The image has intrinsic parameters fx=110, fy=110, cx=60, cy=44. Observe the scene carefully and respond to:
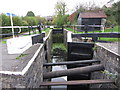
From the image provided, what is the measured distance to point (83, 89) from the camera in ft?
18.4

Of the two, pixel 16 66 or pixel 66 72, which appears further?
pixel 66 72

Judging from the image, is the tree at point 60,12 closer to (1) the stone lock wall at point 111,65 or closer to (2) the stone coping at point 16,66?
(1) the stone lock wall at point 111,65

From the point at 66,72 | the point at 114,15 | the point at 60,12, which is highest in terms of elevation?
the point at 60,12

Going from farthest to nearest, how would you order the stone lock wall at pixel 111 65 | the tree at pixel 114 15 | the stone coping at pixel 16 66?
the tree at pixel 114 15
the stone lock wall at pixel 111 65
the stone coping at pixel 16 66

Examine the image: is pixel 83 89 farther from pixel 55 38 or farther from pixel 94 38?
pixel 55 38

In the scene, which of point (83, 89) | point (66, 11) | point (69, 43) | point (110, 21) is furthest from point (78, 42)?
point (66, 11)

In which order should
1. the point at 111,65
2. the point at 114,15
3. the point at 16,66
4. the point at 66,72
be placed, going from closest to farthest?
the point at 16,66, the point at 111,65, the point at 66,72, the point at 114,15

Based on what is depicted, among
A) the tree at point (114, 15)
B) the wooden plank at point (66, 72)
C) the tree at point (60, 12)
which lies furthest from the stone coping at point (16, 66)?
the tree at point (60, 12)

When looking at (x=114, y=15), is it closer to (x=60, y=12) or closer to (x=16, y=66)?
(x=60, y=12)

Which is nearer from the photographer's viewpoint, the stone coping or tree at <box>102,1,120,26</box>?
the stone coping

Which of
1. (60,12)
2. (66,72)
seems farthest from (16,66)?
(60,12)

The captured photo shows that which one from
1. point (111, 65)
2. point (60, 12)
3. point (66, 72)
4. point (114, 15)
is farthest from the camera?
point (60, 12)

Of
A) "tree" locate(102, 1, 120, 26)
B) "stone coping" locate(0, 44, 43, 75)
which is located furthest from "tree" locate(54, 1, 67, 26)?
"stone coping" locate(0, 44, 43, 75)

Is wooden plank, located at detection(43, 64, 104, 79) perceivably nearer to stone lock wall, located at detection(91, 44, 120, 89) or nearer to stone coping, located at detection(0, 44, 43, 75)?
stone lock wall, located at detection(91, 44, 120, 89)
